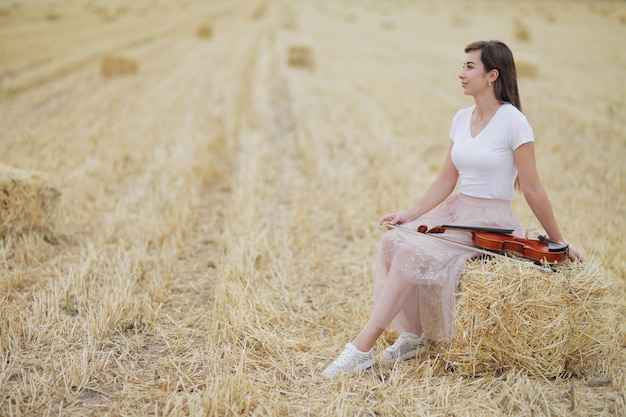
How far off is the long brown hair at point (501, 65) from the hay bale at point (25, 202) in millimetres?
3588

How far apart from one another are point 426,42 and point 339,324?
706 inches

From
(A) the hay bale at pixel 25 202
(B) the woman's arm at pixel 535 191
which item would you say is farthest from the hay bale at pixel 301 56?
(B) the woman's arm at pixel 535 191

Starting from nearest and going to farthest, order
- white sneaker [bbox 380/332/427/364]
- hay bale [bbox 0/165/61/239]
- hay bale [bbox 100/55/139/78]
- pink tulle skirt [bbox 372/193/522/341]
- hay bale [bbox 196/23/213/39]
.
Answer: pink tulle skirt [bbox 372/193/522/341]
white sneaker [bbox 380/332/427/364]
hay bale [bbox 0/165/61/239]
hay bale [bbox 100/55/139/78]
hay bale [bbox 196/23/213/39]

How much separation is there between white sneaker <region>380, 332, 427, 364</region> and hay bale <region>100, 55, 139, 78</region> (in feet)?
35.5

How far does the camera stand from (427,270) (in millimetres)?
2961

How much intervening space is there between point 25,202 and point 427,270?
11.1ft

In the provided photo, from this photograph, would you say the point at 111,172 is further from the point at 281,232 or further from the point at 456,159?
Result: the point at 456,159

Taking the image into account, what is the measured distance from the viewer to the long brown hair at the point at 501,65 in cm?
305

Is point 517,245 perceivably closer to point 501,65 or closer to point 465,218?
point 465,218

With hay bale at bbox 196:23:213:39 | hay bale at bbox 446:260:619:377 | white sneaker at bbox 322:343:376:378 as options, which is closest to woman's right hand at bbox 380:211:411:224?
hay bale at bbox 446:260:619:377

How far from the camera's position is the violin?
9.30 ft

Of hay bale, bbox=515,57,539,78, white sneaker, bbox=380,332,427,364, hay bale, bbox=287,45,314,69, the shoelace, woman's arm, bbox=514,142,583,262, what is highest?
woman's arm, bbox=514,142,583,262

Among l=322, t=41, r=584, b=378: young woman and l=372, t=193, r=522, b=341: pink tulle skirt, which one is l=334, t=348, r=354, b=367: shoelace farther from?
l=372, t=193, r=522, b=341: pink tulle skirt

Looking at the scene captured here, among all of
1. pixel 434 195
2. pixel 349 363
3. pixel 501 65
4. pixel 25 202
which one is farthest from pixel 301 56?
pixel 349 363
